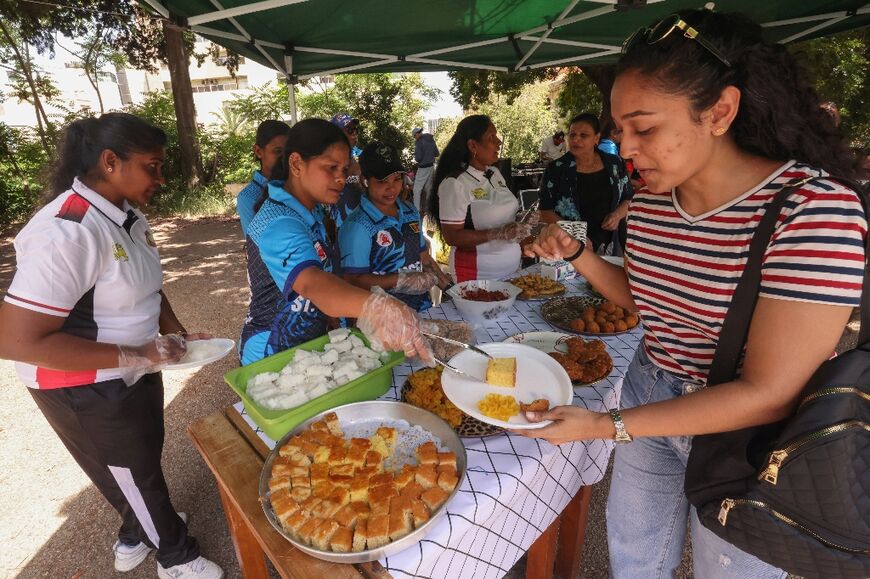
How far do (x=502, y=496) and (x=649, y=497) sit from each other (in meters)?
0.72

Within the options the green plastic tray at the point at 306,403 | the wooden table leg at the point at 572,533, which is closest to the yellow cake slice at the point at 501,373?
the green plastic tray at the point at 306,403

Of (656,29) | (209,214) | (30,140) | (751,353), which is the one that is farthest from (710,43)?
(30,140)

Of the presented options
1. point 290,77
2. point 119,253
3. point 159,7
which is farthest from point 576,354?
point 290,77

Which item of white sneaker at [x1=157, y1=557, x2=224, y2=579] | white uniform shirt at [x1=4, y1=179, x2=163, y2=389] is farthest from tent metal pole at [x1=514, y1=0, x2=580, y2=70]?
white sneaker at [x1=157, y1=557, x2=224, y2=579]

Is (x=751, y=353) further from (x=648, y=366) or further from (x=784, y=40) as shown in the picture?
(x=784, y=40)

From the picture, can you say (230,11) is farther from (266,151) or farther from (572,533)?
(572,533)

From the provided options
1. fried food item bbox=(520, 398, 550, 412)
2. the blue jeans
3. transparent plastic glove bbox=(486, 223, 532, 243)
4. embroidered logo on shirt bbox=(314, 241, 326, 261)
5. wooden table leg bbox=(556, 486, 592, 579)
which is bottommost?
wooden table leg bbox=(556, 486, 592, 579)

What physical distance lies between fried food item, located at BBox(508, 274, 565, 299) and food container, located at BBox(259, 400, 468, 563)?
1.61 metres

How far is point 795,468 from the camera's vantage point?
113 cm

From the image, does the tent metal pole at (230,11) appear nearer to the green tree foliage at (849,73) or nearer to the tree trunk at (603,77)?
the tree trunk at (603,77)

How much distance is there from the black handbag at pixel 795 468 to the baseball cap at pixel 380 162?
2.17 meters

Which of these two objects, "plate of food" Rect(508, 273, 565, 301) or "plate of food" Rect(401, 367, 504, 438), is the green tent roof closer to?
"plate of food" Rect(508, 273, 565, 301)

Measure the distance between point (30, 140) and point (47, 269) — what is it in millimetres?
17118

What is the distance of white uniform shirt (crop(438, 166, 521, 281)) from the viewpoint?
3836 millimetres
